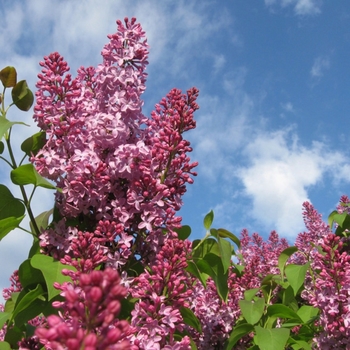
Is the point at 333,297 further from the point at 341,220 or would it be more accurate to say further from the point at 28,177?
the point at 28,177

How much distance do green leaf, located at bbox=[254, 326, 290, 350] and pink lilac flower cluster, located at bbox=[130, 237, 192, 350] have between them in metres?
0.89

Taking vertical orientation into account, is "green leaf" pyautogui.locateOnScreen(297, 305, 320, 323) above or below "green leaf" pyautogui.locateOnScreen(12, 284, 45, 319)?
above

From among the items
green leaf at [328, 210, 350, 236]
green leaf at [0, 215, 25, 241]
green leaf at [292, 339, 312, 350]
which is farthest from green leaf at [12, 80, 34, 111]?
green leaf at [328, 210, 350, 236]

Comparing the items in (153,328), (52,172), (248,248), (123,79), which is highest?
(248,248)

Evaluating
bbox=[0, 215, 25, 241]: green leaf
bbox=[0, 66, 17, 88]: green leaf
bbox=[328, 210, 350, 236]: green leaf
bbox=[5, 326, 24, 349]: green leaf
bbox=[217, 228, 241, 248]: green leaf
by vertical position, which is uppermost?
bbox=[328, 210, 350, 236]: green leaf

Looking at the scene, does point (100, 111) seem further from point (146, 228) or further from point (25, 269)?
point (25, 269)

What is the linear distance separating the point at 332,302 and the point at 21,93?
2079 millimetres

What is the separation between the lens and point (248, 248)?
7164mm

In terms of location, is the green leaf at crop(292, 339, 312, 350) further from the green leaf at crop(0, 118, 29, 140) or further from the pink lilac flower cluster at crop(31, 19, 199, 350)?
the green leaf at crop(0, 118, 29, 140)

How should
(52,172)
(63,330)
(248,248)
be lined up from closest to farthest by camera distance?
(63,330) < (52,172) < (248,248)

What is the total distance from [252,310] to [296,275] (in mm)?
342

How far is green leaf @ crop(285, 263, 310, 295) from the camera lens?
2.71m

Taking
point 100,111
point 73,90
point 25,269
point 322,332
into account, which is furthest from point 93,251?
point 322,332

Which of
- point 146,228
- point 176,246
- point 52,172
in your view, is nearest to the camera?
point 176,246
